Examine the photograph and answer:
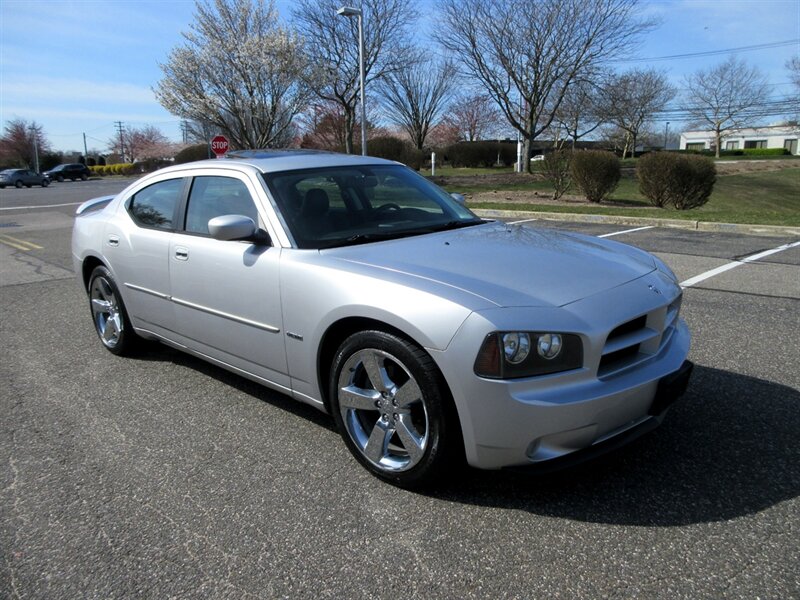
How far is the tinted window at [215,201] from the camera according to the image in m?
3.86

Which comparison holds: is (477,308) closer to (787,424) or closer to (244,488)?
(244,488)

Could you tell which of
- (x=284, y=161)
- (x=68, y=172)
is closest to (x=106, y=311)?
(x=284, y=161)

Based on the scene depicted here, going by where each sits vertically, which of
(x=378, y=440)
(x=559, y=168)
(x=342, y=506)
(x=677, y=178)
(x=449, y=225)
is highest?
(x=559, y=168)

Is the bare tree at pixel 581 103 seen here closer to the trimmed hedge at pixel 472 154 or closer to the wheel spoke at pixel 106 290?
the trimmed hedge at pixel 472 154

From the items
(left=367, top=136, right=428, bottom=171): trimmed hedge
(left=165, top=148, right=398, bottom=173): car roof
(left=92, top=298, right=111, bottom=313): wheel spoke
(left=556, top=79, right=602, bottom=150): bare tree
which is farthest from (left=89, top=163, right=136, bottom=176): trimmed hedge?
(left=165, top=148, right=398, bottom=173): car roof

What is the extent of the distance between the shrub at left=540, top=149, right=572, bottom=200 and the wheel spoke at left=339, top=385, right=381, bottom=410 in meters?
17.5

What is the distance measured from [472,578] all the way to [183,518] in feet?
4.33

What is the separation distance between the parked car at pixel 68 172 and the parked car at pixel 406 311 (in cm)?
6001

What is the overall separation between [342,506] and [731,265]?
23.7ft

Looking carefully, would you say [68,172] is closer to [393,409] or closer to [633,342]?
[393,409]

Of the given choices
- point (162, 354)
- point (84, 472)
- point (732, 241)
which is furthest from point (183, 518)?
point (732, 241)

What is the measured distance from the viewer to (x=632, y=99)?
3972 cm

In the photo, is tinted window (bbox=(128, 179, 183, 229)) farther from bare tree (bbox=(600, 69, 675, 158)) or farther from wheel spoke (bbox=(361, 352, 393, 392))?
bare tree (bbox=(600, 69, 675, 158))

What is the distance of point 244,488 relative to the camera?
309 cm
